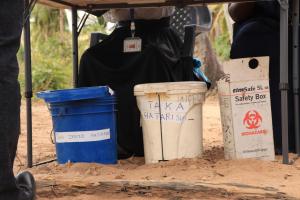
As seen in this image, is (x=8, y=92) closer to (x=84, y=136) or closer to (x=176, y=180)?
(x=176, y=180)

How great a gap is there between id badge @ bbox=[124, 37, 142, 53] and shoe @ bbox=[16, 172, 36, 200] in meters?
1.98

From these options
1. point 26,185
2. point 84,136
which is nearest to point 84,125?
point 84,136

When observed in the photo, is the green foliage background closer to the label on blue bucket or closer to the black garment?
the black garment

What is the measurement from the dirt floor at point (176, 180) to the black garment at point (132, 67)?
1.50 ft

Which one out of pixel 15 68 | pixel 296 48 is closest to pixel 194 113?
pixel 296 48

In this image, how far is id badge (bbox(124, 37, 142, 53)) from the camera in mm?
4328

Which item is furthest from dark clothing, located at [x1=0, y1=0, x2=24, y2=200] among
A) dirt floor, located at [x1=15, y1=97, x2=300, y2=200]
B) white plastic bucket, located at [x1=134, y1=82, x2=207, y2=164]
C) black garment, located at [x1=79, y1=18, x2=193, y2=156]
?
black garment, located at [x1=79, y1=18, x2=193, y2=156]

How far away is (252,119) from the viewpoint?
371cm

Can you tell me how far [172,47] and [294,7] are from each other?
1.02 m

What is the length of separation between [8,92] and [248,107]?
1.92 metres

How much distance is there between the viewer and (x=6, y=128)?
224cm

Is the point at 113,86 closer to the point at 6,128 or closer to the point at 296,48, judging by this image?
the point at 296,48

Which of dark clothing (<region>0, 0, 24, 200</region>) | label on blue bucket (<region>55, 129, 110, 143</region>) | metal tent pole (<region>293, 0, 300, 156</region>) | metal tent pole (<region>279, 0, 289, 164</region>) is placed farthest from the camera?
metal tent pole (<region>293, 0, 300, 156</region>)

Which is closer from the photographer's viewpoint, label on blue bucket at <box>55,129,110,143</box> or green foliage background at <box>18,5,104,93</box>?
label on blue bucket at <box>55,129,110,143</box>
